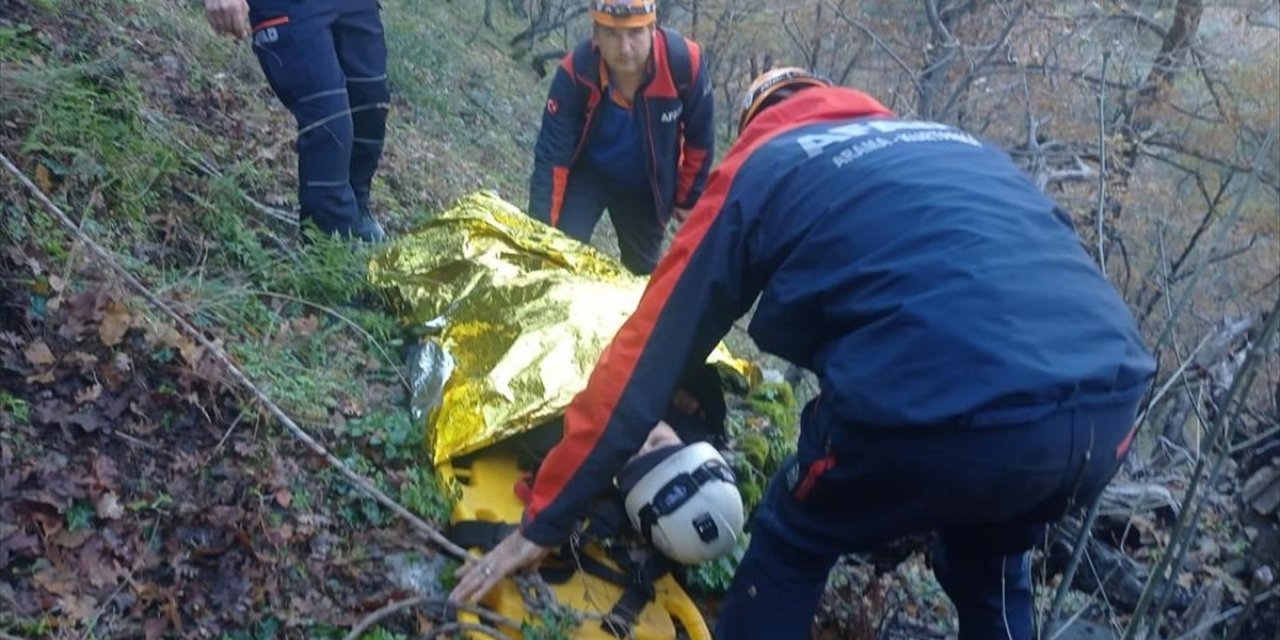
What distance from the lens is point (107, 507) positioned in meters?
2.65

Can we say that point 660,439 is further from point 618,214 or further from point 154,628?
point 618,214

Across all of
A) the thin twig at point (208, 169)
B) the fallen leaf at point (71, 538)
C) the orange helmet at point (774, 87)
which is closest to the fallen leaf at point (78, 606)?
the fallen leaf at point (71, 538)

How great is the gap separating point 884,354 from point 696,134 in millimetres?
2812

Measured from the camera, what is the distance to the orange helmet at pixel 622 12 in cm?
433

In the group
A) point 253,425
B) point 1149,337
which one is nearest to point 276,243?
point 253,425

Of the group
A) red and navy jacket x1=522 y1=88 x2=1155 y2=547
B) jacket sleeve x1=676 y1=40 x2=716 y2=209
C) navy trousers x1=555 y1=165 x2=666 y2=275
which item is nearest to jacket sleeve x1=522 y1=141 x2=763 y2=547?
red and navy jacket x1=522 y1=88 x2=1155 y2=547

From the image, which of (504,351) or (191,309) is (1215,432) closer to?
(504,351)

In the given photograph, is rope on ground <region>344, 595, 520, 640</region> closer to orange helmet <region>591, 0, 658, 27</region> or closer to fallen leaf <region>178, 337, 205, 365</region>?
fallen leaf <region>178, 337, 205, 365</region>

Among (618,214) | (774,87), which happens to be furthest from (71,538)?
(618,214)

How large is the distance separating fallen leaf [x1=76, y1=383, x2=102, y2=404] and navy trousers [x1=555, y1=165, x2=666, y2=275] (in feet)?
7.33

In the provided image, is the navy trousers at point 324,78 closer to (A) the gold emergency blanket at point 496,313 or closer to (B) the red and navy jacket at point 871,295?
(A) the gold emergency blanket at point 496,313

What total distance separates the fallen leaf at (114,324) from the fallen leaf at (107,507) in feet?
1.76

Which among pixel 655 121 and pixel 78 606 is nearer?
pixel 78 606

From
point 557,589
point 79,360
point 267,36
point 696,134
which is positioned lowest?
point 557,589
